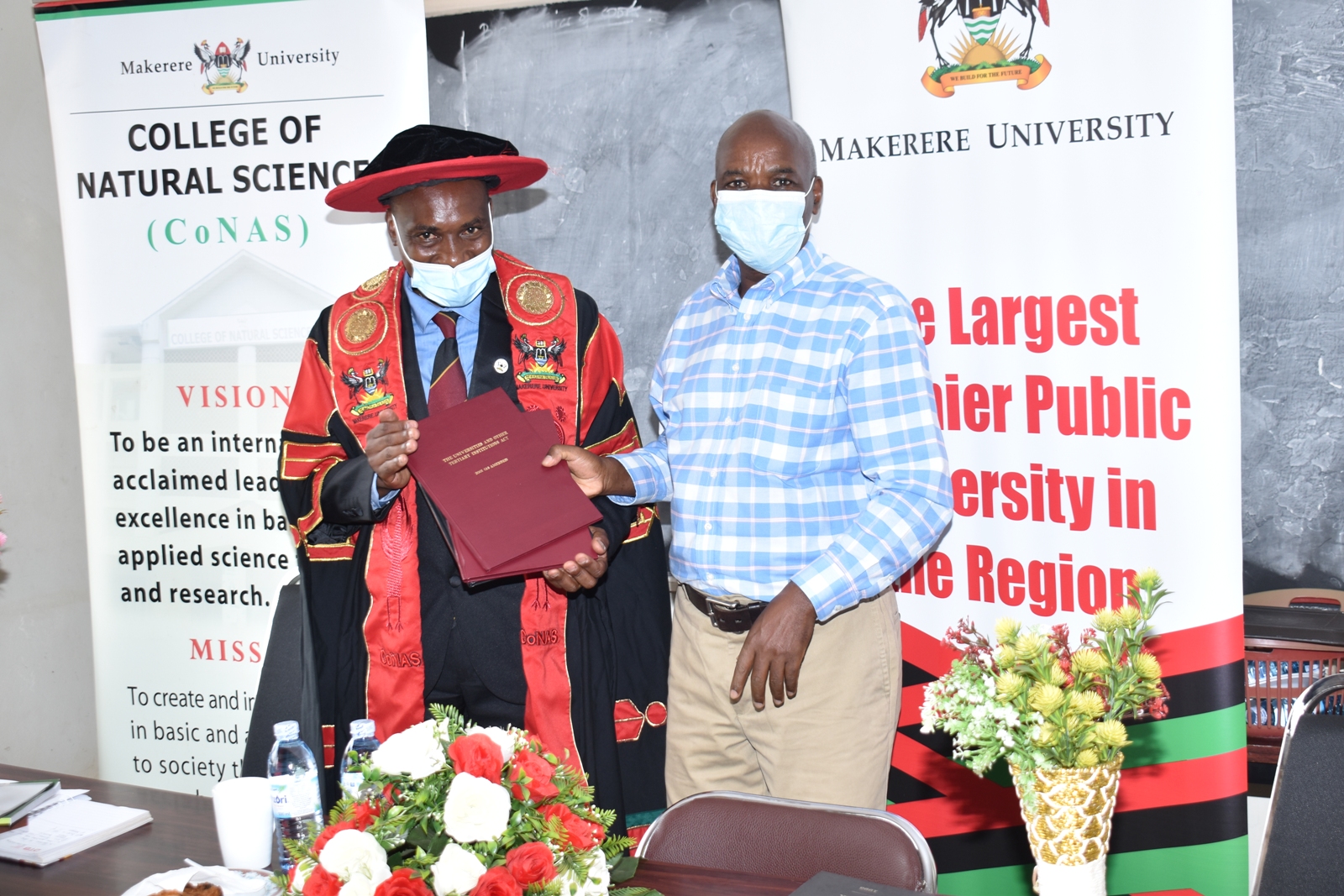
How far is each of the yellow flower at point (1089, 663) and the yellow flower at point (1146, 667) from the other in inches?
1.4

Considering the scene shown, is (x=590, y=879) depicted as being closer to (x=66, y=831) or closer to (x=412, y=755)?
(x=412, y=755)

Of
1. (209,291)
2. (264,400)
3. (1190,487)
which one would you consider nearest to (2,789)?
(264,400)

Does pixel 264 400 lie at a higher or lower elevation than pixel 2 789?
higher

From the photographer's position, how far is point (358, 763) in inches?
50.3

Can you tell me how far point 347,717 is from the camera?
2.59 metres

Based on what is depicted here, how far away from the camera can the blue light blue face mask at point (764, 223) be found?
2.30m

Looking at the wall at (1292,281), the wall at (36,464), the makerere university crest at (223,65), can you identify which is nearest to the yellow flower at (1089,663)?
the wall at (1292,281)

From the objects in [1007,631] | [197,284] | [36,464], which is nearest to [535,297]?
[197,284]

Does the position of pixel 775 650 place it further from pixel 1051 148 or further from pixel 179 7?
pixel 179 7

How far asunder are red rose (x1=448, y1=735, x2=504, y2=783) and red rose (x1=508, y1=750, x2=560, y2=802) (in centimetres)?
2

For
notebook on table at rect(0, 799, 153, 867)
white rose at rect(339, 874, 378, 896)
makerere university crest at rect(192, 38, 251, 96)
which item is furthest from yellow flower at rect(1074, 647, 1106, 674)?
makerere university crest at rect(192, 38, 251, 96)

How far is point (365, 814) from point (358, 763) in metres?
0.09

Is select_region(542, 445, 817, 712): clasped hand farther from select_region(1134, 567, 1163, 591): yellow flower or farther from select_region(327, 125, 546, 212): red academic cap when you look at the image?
select_region(327, 125, 546, 212): red academic cap

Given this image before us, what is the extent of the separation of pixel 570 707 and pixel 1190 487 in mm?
1470
